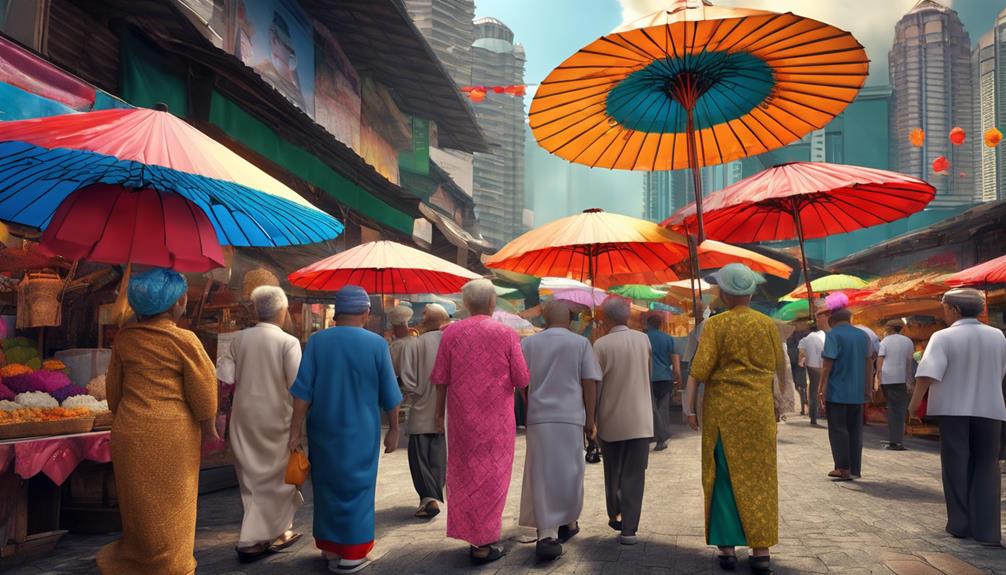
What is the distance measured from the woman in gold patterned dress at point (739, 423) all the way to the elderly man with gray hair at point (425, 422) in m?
2.37

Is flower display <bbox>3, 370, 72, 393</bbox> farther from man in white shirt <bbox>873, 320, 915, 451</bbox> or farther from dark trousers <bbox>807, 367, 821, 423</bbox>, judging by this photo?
dark trousers <bbox>807, 367, 821, 423</bbox>

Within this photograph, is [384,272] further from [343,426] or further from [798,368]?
[798,368]

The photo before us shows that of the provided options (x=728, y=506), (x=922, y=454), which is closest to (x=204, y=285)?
(x=728, y=506)

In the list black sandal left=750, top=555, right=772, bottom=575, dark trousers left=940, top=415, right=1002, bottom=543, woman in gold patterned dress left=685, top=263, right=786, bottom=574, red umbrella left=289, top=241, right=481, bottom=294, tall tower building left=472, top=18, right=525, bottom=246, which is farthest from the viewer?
tall tower building left=472, top=18, right=525, bottom=246

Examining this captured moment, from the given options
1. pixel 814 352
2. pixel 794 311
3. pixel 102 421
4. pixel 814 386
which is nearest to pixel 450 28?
pixel 794 311

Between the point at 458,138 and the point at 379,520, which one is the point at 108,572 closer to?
the point at 379,520

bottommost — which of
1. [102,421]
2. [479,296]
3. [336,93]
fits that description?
[102,421]

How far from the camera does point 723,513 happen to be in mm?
4508

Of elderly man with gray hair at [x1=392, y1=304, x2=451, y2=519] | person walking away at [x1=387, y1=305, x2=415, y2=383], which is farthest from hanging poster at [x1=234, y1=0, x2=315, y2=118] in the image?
elderly man with gray hair at [x1=392, y1=304, x2=451, y2=519]

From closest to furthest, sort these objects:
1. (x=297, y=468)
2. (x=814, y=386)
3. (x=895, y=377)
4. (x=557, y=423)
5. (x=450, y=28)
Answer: (x=297, y=468) < (x=557, y=423) < (x=895, y=377) < (x=814, y=386) < (x=450, y=28)

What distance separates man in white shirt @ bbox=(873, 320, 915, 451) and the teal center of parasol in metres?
6.01

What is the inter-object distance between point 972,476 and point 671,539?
2.23 meters

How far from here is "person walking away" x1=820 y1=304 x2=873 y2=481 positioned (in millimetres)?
7410

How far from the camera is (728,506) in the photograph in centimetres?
451
